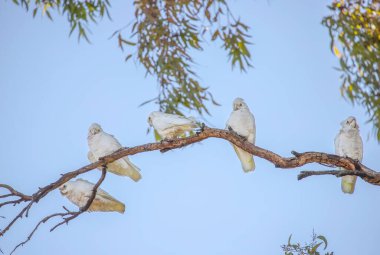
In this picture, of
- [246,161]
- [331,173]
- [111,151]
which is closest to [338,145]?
[246,161]

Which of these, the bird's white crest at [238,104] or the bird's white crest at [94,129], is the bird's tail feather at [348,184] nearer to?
the bird's white crest at [238,104]

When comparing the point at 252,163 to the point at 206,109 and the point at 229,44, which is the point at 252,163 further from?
the point at 229,44

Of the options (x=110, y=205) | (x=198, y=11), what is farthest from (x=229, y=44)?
(x=110, y=205)

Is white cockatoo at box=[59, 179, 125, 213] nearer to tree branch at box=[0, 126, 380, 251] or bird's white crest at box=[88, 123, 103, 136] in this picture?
bird's white crest at box=[88, 123, 103, 136]

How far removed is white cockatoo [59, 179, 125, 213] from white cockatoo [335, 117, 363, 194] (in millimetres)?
1768

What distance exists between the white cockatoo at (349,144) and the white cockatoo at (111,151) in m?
1.64

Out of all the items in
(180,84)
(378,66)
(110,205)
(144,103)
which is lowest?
(110,205)

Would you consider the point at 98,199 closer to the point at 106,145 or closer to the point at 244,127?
the point at 106,145

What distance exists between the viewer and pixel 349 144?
5.08 meters

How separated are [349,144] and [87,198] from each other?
2.10m

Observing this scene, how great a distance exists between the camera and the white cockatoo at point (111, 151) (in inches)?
196

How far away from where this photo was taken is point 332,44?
18.5ft

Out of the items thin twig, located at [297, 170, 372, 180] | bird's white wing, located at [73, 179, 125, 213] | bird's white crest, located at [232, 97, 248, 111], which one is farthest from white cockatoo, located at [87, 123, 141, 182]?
thin twig, located at [297, 170, 372, 180]

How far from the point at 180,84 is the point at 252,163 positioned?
1047mm
